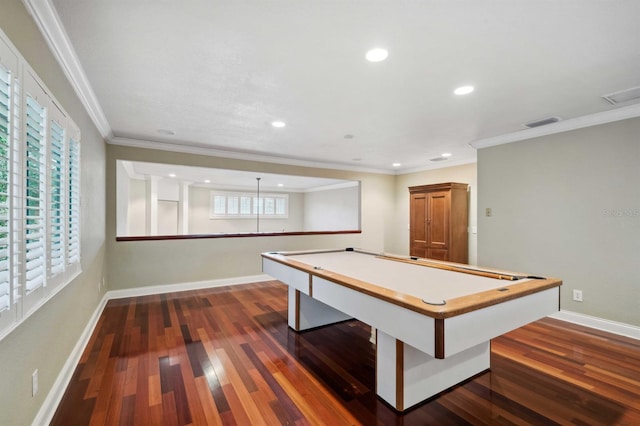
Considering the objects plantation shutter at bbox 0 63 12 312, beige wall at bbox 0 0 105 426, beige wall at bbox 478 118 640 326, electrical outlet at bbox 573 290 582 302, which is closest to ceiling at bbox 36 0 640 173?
beige wall at bbox 0 0 105 426

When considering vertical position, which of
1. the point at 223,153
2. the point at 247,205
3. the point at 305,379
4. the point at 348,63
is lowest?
the point at 305,379

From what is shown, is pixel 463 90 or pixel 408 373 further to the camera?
pixel 463 90

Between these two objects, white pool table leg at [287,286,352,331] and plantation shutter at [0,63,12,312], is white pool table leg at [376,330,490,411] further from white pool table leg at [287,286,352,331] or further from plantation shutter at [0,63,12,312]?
plantation shutter at [0,63,12,312]

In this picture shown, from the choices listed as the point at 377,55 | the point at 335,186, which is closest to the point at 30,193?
the point at 377,55

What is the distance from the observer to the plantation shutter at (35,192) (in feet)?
4.80

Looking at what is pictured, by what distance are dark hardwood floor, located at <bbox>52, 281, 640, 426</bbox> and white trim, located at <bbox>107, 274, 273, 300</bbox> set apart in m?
0.98

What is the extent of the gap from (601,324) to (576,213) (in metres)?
1.24

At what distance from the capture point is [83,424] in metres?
1.74

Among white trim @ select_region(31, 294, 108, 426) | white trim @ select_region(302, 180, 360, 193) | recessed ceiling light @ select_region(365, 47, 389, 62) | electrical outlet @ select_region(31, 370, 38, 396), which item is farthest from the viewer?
white trim @ select_region(302, 180, 360, 193)

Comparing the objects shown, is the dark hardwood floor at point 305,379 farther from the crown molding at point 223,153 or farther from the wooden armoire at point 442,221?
the crown molding at point 223,153

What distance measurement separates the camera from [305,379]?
7.25 feet

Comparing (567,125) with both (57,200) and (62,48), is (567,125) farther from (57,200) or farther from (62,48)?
(57,200)

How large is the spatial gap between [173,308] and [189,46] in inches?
127

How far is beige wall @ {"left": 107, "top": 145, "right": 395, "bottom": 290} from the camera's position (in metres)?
4.18
